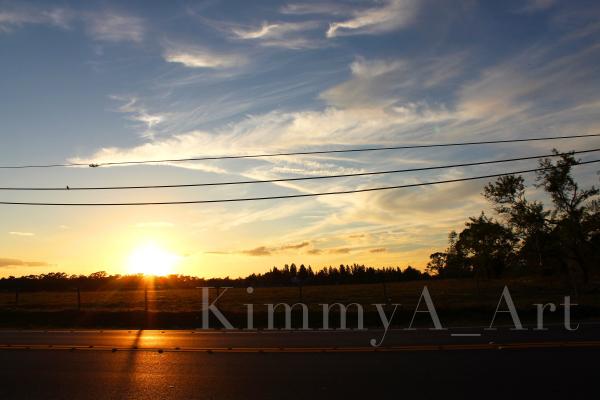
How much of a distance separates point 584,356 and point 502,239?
31.1 m

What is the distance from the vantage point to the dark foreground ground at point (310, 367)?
9086mm

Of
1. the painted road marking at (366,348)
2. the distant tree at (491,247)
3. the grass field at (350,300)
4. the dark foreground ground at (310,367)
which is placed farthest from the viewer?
the distant tree at (491,247)

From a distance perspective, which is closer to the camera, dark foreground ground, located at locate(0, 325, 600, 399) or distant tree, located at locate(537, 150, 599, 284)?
dark foreground ground, located at locate(0, 325, 600, 399)

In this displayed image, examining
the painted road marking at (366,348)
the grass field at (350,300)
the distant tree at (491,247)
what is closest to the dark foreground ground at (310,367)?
the painted road marking at (366,348)

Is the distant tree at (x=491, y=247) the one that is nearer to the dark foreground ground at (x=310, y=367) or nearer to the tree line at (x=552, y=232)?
the tree line at (x=552, y=232)

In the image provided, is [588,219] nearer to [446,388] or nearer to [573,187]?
[573,187]

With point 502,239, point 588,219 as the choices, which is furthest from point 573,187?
point 502,239

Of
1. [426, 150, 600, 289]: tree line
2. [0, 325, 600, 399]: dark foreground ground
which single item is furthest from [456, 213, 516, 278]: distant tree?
[0, 325, 600, 399]: dark foreground ground

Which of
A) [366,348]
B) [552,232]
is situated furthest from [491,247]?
[366,348]

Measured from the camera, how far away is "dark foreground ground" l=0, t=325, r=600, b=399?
909 cm

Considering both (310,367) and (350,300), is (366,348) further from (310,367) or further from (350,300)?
(350,300)

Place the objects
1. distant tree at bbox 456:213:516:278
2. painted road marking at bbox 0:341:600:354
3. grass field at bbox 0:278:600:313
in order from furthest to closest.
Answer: distant tree at bbox 456:213:516:278 → grass field at bbox 0:278:600:313 → painted road marking at bbox 0:341:600:354

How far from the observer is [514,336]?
1538 cm

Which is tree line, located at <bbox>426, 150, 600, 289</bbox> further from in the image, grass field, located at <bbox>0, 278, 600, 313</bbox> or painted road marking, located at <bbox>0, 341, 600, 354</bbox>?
painted road marking, located at <bbox>0, 341, 600, 354</bbox>
